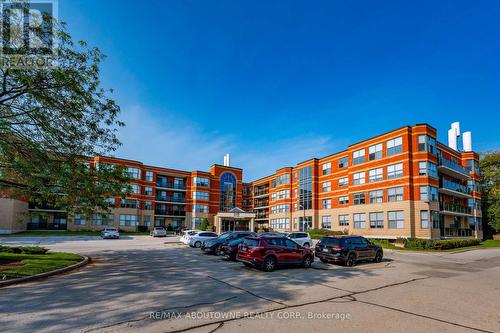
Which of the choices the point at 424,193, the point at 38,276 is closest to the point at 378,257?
the point at 38,276

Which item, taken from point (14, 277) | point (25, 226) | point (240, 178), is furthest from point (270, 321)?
point (240, 178)

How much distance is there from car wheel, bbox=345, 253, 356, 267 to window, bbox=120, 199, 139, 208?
49784 mm

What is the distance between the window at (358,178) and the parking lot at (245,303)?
102 feet

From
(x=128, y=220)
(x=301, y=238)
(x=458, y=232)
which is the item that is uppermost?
(x=301, y=238)

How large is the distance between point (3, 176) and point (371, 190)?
39.6 metres

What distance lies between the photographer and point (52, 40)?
40.0 ft

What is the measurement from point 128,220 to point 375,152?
44.7 m

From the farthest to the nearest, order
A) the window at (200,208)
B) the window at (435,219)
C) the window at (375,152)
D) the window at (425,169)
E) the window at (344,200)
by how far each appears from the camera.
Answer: the window at (200,208), the window at (344,200), the window at (375,152), the window at (425,169), the window at (435,219)

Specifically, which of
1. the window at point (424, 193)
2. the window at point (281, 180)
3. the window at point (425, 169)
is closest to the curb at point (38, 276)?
the window at point (424, 193)

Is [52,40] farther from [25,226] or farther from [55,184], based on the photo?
[25,226]

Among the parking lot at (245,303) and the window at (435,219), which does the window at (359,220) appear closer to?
the window at (435,219)

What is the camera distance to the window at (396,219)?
37.3m

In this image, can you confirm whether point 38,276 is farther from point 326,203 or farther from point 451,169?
point 451,169

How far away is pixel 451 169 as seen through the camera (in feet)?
135
